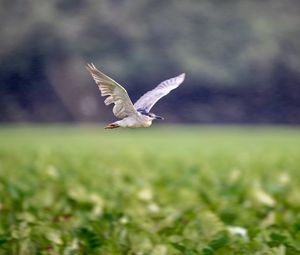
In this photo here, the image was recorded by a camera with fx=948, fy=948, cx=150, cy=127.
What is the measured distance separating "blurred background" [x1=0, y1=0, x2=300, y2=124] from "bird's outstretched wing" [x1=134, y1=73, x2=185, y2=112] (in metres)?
15.3

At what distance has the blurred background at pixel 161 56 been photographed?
2034cm

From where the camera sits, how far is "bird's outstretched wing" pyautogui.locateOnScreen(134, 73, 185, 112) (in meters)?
3.12

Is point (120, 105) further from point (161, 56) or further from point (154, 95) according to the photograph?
point (161, 56)

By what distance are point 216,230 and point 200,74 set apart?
17373 millimetres

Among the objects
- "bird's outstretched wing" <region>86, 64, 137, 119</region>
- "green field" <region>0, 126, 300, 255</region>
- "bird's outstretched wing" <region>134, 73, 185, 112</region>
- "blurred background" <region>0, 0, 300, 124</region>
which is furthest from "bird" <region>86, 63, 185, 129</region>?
"blurred background" <region>0, 0, 300, 124</region>

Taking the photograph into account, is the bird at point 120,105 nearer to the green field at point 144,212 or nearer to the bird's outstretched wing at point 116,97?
the bird's outstretched wing at point 116,97

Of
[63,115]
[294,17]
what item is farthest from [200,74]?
[63,115]

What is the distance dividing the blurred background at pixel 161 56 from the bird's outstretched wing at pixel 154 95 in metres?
15.3

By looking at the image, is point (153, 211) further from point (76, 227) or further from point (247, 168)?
point (247, 168)

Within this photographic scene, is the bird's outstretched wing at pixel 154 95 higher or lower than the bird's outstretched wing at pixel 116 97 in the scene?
higher

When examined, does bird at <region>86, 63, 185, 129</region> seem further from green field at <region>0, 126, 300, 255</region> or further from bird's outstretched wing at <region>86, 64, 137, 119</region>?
green field at <region>0, 126, 300, 255</region>

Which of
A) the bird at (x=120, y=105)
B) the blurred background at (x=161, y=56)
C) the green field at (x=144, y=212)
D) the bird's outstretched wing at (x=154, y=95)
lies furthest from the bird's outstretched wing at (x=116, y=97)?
the blurred background at (x=161, y=56)

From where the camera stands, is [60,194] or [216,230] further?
[60,194]

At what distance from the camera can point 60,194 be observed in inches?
232
